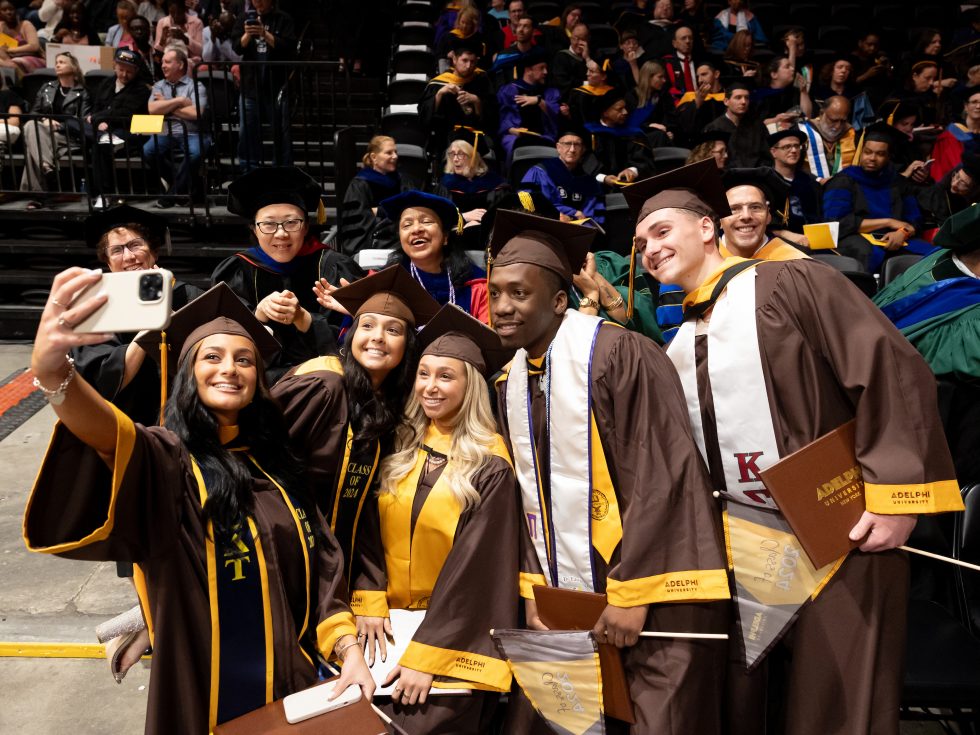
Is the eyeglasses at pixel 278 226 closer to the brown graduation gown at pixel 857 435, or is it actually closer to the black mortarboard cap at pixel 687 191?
the black mortarboard cap at pixel 687 191

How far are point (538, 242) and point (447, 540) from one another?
102 centimetres

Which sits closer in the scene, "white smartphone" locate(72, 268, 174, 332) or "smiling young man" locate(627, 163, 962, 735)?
"white smartphone" locate(72, 268, 174, 332)

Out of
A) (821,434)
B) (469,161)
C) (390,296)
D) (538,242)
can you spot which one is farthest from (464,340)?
(469,161)

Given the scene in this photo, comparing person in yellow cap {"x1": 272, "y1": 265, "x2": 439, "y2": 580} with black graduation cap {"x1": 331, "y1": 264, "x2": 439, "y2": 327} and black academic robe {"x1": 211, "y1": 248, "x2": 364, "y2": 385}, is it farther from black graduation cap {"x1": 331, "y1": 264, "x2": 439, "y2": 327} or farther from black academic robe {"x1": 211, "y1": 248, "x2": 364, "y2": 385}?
black academic robe {"x1": 211, "y1": 248, "x2": 364, "y2": 385}

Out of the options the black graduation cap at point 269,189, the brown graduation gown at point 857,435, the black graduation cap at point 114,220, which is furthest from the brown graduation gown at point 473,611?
the black graduation cap at point 114,220

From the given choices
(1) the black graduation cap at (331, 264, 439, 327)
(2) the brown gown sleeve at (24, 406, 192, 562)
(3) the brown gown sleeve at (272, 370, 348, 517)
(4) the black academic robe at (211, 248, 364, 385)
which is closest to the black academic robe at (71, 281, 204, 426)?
(4) the black academic robe at (211, 248, 364, 385)

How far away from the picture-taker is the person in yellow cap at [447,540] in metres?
2.74

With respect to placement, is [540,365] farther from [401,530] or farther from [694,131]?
[694,131]

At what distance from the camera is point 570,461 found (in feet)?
8.79

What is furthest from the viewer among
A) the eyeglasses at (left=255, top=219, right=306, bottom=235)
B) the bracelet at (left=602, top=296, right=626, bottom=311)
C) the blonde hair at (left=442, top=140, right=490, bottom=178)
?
the blonde hair at (left=442, top=140, right=490, bottom=178)

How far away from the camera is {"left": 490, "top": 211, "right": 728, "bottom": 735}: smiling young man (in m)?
2.48

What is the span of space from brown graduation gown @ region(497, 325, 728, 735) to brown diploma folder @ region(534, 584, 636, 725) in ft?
0.13

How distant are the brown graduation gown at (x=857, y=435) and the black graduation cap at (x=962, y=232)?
1632 millimetres

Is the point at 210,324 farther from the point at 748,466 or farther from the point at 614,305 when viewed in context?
the point at 614,305
